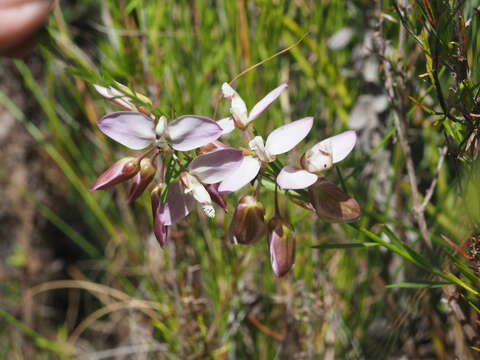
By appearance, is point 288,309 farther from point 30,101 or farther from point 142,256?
point 30,101

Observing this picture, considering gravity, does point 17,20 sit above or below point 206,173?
above

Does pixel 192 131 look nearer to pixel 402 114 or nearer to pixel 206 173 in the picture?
pixel 206 173

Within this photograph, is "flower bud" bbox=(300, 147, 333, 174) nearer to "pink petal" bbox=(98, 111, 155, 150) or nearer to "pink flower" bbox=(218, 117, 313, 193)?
"pink flower" bbox=(218, 117, 313, 193)

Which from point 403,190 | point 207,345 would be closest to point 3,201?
point 207,345

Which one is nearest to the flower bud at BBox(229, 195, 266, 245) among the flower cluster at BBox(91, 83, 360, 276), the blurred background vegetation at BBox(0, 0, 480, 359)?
the flower cluster at BBox(91, 83, 360, 276)

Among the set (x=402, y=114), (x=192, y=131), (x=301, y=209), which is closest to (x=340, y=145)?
(x=192, y=131)

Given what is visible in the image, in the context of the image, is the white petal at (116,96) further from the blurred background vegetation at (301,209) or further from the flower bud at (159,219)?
the blurred background vegetation at (301,209)
